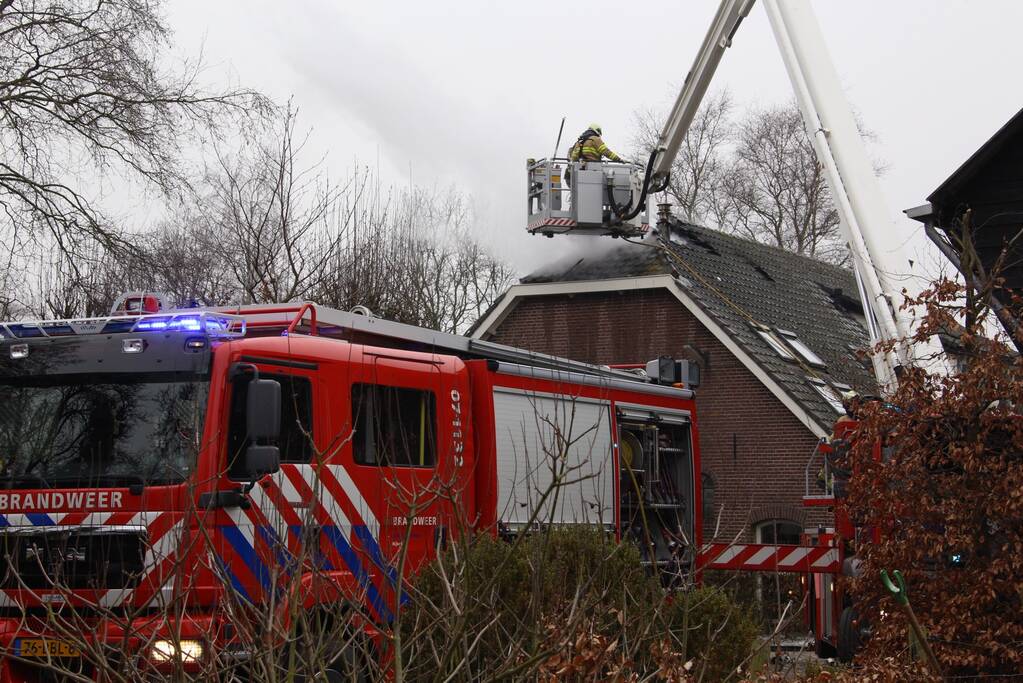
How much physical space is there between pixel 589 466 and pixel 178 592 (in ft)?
22.1

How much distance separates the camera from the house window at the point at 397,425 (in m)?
8.60

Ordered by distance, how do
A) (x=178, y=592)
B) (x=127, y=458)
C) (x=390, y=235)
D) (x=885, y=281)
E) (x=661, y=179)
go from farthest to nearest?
(x=390, y=235) < (x=661, y=179) < (x=885, y=281) < (x=127, y=458) < (x=178, y=592)

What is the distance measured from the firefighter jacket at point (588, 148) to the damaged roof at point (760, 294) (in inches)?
116

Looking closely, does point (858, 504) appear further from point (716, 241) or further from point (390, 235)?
point (716, 241)

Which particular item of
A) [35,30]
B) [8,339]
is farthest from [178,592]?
[35,30]

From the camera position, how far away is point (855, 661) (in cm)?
813

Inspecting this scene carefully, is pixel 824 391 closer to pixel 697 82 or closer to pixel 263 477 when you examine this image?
pixel 697 82

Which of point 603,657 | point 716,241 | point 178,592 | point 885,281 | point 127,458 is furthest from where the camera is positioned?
point 716,241

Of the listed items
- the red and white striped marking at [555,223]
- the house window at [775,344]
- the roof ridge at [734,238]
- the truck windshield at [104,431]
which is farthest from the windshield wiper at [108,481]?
the roof ridge at [734,238]

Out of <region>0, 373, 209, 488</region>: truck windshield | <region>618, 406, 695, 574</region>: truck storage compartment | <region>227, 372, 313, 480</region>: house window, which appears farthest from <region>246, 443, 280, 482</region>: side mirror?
<region>618, 406, 695, 574</region>: truck storage compartment

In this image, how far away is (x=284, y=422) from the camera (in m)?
8.04

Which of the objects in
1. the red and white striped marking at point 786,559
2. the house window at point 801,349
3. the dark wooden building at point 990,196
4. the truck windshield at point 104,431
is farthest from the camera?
the house window at point 801,349

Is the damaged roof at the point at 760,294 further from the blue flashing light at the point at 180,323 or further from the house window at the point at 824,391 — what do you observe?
the blue flashing light at the point at 180,323

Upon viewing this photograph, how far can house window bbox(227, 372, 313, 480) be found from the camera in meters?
7.67
